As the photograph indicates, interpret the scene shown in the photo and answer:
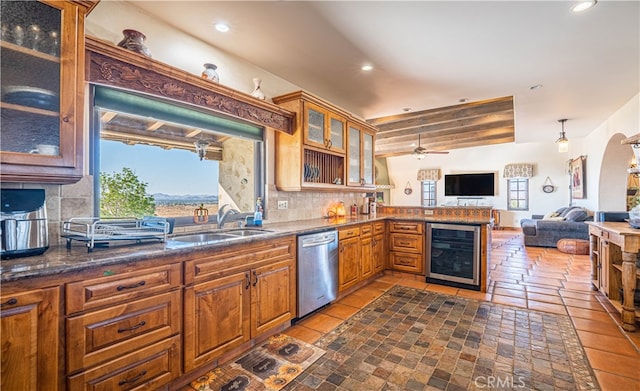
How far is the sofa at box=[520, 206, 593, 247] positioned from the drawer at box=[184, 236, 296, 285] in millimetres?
6362

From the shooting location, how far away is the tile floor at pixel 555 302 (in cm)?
202

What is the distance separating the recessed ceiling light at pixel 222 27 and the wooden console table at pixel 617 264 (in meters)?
3.76

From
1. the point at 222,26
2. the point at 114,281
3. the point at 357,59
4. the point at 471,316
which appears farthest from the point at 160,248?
the point at 471,316

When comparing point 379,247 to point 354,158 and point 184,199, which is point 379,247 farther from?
point 184,199

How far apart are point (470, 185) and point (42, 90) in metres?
11.4

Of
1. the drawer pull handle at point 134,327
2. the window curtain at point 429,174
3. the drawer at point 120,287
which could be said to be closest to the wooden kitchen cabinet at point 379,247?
the drawer at point 120,287

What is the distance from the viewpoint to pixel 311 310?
8.91 ft

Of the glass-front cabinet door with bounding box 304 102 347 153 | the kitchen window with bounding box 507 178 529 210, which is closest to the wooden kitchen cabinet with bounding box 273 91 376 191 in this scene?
the glass-front cabinet door with bounding box 304 102 347 153

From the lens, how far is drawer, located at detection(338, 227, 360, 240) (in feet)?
10.3

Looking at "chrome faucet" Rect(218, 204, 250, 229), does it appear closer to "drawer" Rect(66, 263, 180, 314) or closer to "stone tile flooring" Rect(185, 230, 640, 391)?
"drawer" Rect(66, 263, 180, 314)

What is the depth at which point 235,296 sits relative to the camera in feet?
6.59

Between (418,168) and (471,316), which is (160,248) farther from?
(418,168)

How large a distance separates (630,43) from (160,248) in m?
4.19

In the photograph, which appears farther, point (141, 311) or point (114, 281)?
point (141, 311)
